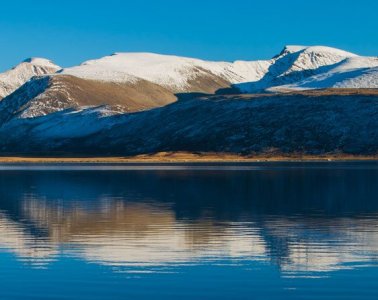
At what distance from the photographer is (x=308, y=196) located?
81062 millimetres

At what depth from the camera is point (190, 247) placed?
4338 centimetres

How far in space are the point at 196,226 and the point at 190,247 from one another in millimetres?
10852

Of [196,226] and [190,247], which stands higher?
[196,226]

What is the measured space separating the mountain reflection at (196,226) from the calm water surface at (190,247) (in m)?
0.07

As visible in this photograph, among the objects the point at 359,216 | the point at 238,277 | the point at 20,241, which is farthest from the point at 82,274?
the point at 359,216

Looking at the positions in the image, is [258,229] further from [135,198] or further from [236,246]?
[135,198]

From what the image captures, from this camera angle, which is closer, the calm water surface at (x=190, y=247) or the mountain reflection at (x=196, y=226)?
the calm water surface at (x=190, y=247)

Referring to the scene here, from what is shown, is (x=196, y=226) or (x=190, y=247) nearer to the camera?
(x=190, y=247)

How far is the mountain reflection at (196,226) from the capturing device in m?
40.2

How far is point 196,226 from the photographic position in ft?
178

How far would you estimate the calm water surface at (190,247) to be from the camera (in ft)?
107

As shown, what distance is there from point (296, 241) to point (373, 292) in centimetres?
1399

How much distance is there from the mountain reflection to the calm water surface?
2.7 inches

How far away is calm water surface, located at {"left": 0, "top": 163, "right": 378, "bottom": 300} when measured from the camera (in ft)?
107
